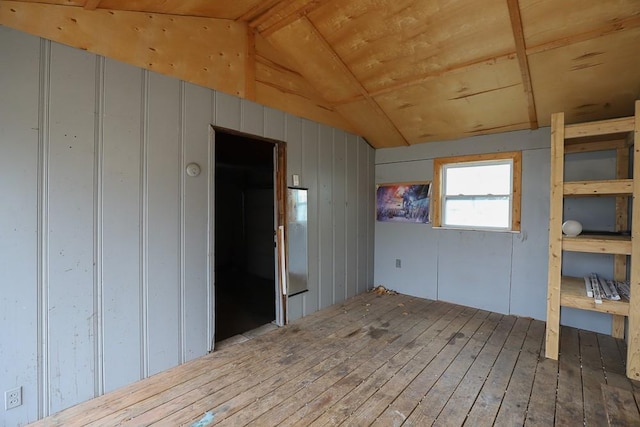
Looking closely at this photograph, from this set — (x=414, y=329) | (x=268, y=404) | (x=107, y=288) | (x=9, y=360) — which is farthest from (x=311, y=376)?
(x=9, y=360)

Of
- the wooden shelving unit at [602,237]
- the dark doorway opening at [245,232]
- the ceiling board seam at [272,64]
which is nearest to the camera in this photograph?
the wooden shelving unit at [602,237]

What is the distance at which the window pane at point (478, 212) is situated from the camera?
3930 millimetres

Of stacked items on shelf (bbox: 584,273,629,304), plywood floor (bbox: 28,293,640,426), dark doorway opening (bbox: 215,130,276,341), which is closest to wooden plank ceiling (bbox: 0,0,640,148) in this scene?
dark doorway opening (bbox: 215,130,276,341)

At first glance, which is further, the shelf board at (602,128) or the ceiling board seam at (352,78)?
the ceiling board seam at (352,78)

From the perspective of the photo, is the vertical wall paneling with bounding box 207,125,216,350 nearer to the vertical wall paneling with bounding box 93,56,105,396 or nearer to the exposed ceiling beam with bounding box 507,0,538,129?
the vertical wall paneling with bounding box 93,56,105,396

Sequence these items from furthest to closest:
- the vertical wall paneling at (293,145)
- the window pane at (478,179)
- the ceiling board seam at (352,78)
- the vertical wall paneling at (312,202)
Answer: the window pane at (478,179) < the vertical wall paneling at (312,202) < the vertical wall paneling at (293,145) < the ceiling board seam at (352,78)

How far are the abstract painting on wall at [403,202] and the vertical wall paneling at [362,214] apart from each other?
0.27 metres

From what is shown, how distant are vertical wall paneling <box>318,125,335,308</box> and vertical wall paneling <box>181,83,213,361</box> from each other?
1603mm

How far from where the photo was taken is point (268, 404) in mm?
2084

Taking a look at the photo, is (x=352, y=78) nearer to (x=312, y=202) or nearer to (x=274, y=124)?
(x=274, y=124)

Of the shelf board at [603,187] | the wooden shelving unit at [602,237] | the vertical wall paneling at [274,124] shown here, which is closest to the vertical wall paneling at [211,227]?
the vertical wall paneling at [274,124]

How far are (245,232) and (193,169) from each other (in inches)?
156

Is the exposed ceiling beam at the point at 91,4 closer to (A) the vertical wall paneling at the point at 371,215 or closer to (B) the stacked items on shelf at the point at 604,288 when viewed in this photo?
(A) the vertical wall paneling at the point at 371,215

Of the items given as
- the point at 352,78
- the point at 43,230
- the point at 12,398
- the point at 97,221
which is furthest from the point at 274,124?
the point at 12,398
